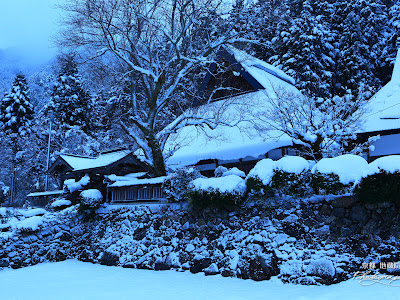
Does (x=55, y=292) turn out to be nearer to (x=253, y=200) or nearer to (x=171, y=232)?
(x=171, y=232)

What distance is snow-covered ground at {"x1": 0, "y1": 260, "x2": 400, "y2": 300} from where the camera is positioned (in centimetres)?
644

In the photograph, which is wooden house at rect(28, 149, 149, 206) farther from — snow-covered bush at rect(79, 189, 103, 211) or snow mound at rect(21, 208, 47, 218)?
snow mound at rect(21, 208, 47, 218)

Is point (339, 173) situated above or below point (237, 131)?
below

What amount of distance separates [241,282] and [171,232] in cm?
326

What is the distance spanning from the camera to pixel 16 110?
34.3 meters

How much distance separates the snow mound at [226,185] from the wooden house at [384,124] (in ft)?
20.0

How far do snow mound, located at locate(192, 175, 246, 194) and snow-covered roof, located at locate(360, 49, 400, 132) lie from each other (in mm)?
6559

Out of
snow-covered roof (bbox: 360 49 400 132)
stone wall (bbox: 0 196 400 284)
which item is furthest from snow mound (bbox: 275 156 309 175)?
snow-covered roof (bbox: 360 49 400 132)

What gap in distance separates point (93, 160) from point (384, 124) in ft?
43.1

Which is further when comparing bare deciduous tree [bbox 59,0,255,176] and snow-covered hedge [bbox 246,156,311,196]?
bare deciduous tree [bbox 59,0,255,176]

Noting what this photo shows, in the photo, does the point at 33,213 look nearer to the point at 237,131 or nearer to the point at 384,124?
the point at 237,131

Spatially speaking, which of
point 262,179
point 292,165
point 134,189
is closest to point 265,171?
point 262,179

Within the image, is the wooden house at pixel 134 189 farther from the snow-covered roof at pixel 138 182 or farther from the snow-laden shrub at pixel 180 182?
the snow-laden shrub at pixel 180 182

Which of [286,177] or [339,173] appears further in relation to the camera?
[286,177]
